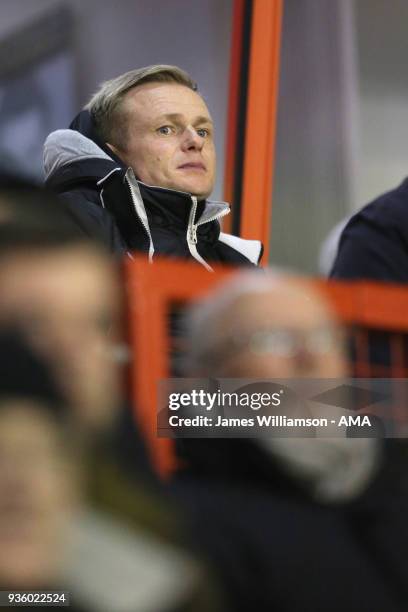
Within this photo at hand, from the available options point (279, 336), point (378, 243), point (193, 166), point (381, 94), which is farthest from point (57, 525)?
point (381, 94)

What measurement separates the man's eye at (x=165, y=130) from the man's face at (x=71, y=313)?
1.61 metres

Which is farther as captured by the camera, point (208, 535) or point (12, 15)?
point (12, 15)

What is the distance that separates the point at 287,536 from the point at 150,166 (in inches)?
62.7

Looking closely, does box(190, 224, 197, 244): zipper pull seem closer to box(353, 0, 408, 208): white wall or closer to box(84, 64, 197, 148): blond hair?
box(84, 64, 197, 148): blond hair

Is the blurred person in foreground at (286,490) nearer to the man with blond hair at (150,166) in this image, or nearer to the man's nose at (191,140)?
the man with blond hair at (150,166)

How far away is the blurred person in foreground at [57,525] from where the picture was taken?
824 mm

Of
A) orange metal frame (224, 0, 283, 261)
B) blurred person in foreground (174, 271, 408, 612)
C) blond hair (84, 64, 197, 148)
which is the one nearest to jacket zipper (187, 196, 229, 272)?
blond hair (84, 64, 197, 148)

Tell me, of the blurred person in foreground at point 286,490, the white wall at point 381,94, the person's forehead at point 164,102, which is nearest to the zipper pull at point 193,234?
the person's forehead at point 164,102

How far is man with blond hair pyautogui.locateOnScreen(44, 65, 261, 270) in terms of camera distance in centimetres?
241

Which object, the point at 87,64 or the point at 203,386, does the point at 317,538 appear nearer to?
the point at 203,386

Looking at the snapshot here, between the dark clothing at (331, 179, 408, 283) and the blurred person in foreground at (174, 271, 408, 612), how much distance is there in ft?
2.77

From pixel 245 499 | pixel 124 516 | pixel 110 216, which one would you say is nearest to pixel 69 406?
pixel 124 516

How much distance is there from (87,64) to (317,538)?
261 centimetres

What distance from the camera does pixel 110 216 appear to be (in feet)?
7.59
